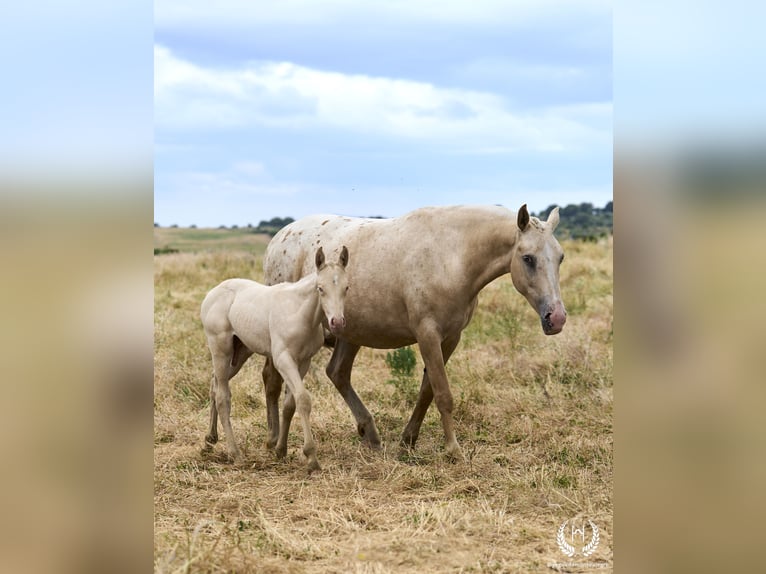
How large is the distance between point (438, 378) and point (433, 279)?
2.76 ft

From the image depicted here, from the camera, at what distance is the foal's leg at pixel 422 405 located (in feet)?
22.0

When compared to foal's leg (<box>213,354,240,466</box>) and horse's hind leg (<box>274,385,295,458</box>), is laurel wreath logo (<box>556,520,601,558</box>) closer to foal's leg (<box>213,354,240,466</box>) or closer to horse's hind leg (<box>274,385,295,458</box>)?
horse's hind leg (<box>274,385,295,458</box>)

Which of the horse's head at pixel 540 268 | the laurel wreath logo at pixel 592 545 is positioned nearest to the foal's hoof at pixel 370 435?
the horse's head at pixel 540 268

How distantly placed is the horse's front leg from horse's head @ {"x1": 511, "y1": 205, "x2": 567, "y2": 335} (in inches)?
33.4

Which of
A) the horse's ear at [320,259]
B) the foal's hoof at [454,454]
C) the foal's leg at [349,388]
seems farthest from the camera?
the foal's leg at [349,388]

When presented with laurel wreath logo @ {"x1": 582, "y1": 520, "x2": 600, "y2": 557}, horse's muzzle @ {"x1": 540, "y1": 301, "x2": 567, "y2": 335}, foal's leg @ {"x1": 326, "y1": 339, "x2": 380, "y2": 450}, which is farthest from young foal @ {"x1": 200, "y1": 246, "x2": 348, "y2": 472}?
laurel wreath logo @ {"x1": 582, "y1": 520, "x2": 600, "y2": 557}

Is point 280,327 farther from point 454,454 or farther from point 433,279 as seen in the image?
point 454,454

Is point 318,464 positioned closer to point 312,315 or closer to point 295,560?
point 312,315

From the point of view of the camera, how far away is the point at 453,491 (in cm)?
551

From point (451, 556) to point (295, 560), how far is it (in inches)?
34.6

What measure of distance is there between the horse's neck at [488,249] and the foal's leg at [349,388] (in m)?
1.48

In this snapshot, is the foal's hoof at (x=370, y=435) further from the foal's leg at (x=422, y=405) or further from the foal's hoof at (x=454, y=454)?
the foal's hoof at (x=454, y=454)
